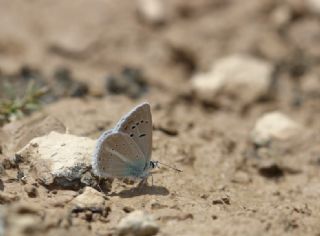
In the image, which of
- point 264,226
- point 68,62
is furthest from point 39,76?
point 264,226

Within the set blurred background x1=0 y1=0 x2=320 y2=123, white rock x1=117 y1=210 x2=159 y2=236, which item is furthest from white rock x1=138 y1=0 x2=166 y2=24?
white rock x1=117 y1=210 x2=159 y2=236

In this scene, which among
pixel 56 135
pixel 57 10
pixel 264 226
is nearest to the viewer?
pixel 264 226

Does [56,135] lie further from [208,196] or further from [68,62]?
[68,62]

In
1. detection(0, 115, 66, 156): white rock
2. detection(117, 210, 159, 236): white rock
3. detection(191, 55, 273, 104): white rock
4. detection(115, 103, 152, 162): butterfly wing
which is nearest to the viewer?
detection(117, 210, 159, 236): white rock

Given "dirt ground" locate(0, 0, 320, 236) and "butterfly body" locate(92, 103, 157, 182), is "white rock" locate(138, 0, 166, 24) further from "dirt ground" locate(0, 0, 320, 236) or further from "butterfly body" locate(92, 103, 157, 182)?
"butterfly body" locate(92, 103, 157, 182)

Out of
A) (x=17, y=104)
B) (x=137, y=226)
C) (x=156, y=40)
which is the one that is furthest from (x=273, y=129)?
(x=137, y=226)

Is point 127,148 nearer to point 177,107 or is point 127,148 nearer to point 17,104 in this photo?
point 17,104

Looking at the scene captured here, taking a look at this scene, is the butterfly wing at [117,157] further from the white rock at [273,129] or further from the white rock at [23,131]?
the white rock at [273,129]
